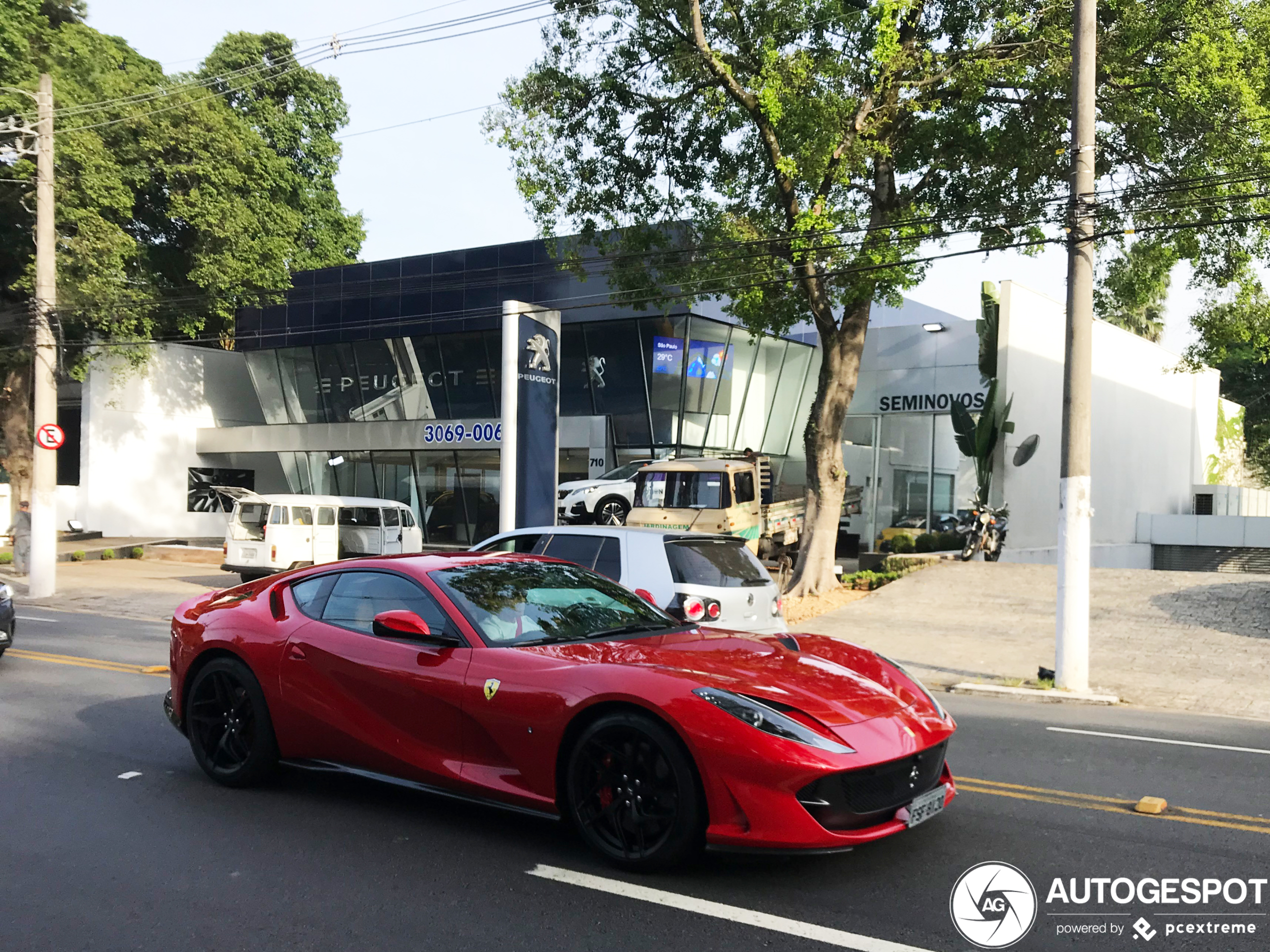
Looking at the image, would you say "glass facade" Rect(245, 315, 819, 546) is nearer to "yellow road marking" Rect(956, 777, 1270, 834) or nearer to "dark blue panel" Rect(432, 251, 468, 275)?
"dark blue panel" Rect(432, 251, 468, 275)

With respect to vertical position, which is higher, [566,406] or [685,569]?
[566,406]

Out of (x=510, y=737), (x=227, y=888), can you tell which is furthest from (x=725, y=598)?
(x=227, y=888)

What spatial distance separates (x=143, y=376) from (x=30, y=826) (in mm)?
34587

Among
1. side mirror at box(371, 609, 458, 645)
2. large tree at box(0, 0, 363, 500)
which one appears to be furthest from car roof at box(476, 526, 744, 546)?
large tree at box(0, 0, 363, 500)

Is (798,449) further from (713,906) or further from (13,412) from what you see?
(713,906)

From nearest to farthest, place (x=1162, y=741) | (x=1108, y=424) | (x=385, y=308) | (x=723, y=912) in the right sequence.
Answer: (x=723, y=912)
(x=1162, y=741)
(x=1108, y=424)
(x=385, y=308)

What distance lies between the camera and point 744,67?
1891 centimetres

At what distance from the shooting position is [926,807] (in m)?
4.67

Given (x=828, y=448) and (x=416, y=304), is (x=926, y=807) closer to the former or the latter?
(x=828, y=448)

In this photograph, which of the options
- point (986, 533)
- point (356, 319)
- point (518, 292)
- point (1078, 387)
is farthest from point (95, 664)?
point (356, 319)

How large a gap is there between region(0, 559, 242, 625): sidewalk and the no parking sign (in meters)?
3.05

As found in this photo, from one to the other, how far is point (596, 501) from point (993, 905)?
2135cm

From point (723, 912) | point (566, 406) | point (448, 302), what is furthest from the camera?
point (448, 302)

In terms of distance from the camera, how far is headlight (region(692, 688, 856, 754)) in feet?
14.3
